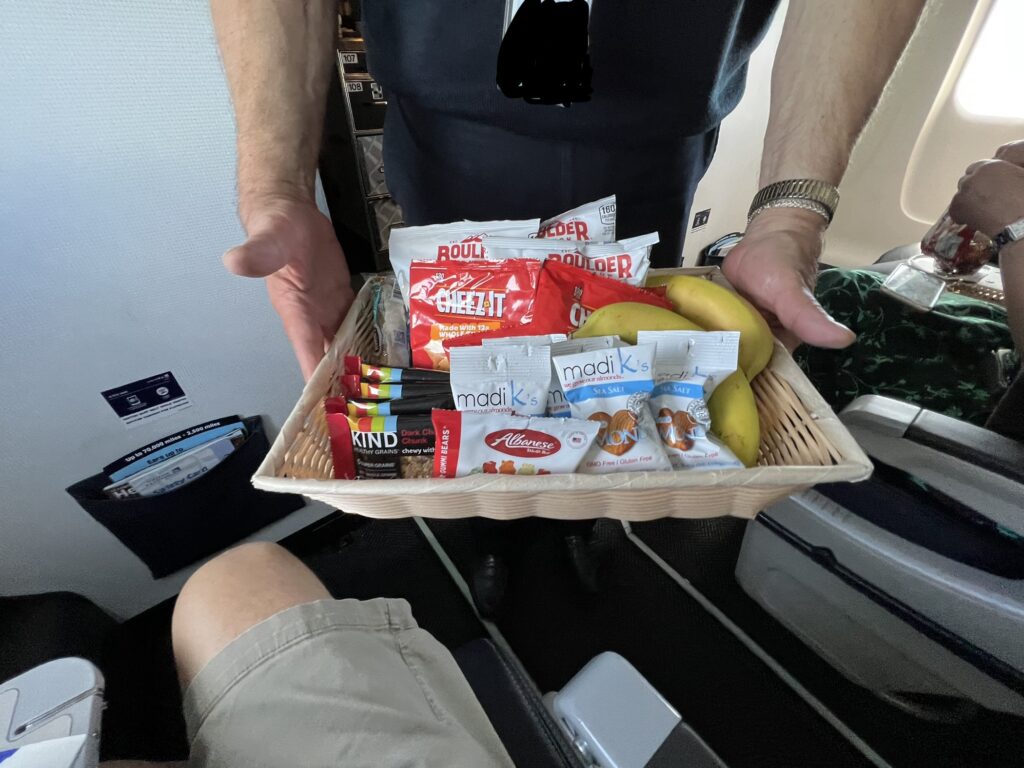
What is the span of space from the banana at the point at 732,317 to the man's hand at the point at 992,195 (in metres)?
0.64

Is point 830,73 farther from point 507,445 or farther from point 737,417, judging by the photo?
point 507,445

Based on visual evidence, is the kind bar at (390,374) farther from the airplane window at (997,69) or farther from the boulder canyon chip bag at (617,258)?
the airplane window at (997,69)

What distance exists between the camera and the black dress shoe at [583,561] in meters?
1.11

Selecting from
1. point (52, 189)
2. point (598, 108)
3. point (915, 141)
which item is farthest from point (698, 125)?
point (915, 141)

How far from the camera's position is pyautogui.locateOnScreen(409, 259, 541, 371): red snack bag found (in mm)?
647

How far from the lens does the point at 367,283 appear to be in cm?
77

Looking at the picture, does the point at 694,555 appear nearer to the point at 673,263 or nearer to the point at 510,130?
the point at 673,263

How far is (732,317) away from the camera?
0.61m

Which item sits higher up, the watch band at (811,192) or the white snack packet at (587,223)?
the watch band at (811,192)

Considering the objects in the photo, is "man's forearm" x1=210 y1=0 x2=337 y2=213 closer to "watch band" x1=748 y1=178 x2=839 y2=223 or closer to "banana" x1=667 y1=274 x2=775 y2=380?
"banana" x1=667 y1=274 x2=775 y2=380

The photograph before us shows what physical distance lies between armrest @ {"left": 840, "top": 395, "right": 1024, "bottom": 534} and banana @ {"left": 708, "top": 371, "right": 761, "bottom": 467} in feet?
0.94

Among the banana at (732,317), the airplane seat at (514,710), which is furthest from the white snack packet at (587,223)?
the airplane seat at (514,710)

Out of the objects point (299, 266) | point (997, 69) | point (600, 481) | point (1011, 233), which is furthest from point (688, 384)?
point (997, 69)

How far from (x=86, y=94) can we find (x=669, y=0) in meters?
0.74
